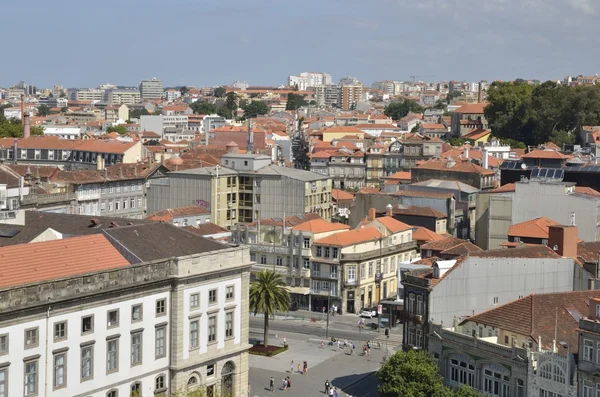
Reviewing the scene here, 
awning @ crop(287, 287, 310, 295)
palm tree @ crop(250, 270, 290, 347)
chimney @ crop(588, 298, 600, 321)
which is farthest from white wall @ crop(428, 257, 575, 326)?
awning @ crop(287, 287, 310, 295)

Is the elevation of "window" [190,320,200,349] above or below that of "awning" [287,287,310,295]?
above

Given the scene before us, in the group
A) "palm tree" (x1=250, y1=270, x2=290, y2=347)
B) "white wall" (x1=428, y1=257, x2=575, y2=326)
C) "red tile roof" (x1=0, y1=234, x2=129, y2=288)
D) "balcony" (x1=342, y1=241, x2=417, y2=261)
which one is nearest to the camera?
"red tile roof" (x1=0, y1=234, x2=129, y2=288)

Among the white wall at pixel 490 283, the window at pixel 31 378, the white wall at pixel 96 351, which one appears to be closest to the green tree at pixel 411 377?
the white wall at pixel 490 283

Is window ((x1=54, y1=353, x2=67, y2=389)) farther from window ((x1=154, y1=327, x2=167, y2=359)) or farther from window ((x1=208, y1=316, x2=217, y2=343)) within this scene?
window ((x1=208, y1=316, x2=217, y2=343))

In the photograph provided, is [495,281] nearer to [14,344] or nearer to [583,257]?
[583,257]

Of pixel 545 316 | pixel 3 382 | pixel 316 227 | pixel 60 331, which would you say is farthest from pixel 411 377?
pixel 316 227

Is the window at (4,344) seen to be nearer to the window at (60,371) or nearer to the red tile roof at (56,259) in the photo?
the red tile roof at (56,259)
